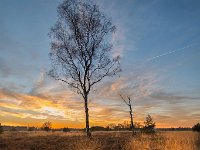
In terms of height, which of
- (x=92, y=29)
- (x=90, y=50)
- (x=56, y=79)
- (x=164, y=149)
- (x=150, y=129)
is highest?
(x=92, y=29)

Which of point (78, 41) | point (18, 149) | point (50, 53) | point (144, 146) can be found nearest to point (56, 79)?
point (50, 53)

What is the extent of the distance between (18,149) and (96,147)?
5.57 metres

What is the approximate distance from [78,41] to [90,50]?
5.59 ft

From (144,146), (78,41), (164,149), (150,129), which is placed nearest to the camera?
(164,149)

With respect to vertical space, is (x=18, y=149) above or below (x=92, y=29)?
below

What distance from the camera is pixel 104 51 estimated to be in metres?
34.7

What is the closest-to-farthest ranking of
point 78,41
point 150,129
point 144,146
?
point 144,146 → point 78,41 → point 150,129

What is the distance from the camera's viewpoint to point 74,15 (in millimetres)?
34000

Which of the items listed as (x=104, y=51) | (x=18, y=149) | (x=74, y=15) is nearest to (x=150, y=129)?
(x=104, y=51)

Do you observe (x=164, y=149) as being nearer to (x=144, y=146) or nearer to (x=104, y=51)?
(x=144, y=146)

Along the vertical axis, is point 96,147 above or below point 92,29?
below

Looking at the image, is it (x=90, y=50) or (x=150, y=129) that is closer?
(x=90, y=50)

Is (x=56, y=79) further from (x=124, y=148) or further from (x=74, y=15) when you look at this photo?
(x=124, y=148)

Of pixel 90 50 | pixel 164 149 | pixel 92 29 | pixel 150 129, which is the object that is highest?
pixel 92 29
